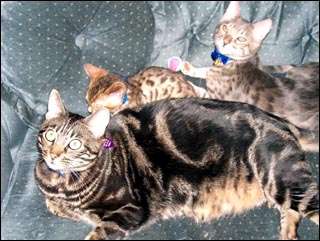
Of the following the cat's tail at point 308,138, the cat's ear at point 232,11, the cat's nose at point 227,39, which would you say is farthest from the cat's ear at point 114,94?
the cat's tail at point 308,138

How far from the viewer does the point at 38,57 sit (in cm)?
227

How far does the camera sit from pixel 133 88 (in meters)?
2.49

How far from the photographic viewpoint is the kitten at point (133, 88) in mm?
2355

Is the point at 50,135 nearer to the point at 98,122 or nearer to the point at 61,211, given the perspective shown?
the point at 98,122

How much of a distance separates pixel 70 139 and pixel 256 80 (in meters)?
1.10

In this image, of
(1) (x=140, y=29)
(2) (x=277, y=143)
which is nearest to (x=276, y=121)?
(2) (x=277, y=143)

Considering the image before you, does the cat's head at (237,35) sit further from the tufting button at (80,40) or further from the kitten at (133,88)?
the tufting button at (80,40)

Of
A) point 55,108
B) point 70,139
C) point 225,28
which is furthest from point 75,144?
point 225,28

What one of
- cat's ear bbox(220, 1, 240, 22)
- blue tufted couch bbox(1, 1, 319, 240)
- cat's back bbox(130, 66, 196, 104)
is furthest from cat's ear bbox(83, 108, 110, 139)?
cat's ear bbox(220, 1, 240, 22)

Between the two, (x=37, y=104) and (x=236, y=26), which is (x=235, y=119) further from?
(x=37, y=104)

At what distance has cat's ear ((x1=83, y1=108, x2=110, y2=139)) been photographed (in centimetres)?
189

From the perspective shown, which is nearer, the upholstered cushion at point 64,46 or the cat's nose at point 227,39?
the upholstered cushion at point 64,46

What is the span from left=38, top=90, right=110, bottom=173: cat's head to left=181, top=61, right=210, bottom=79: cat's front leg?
92cm

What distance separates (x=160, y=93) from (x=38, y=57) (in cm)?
65
